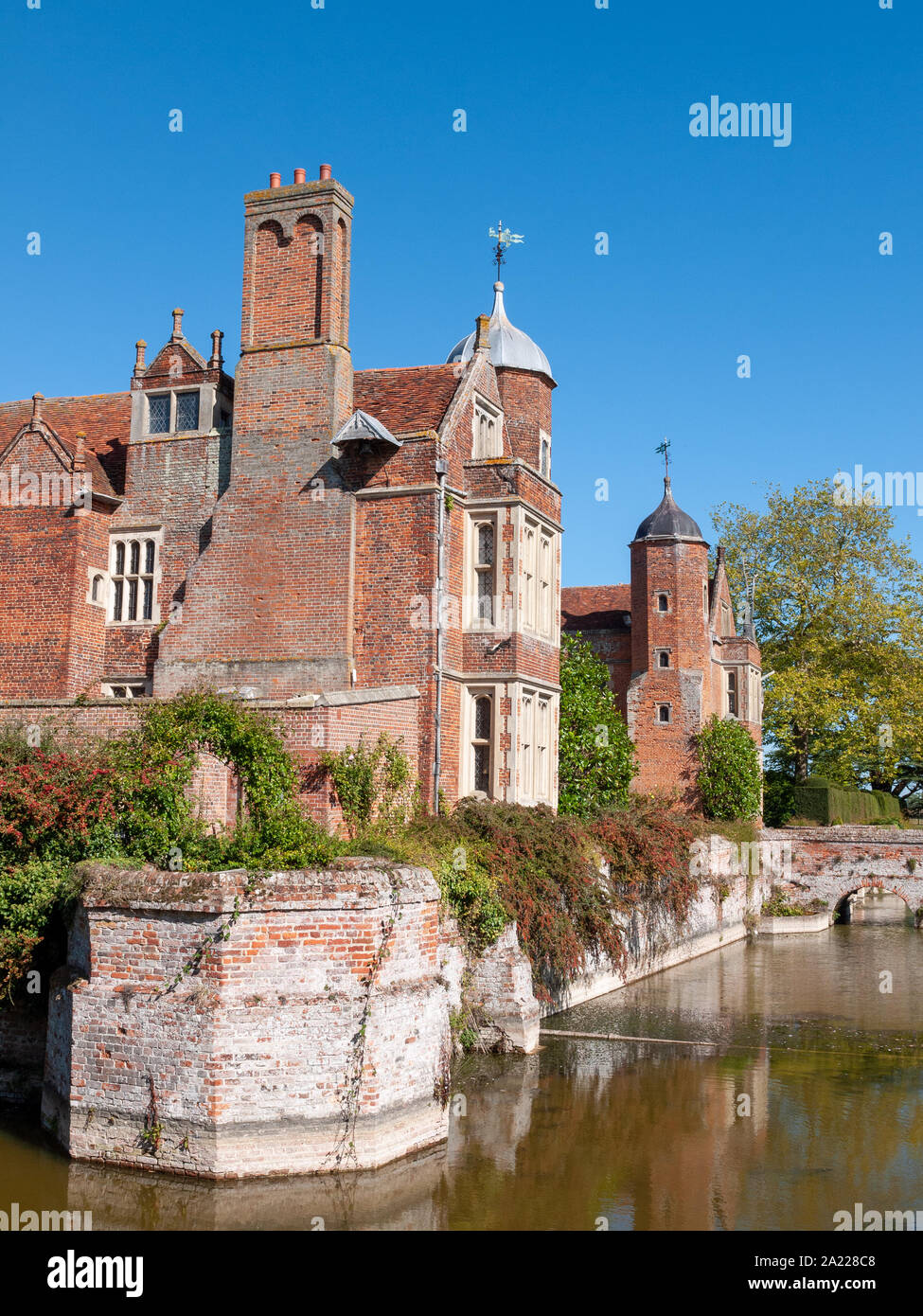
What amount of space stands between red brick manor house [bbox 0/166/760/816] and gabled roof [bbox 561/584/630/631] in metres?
21.2

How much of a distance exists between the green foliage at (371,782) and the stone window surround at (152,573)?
17.2ft

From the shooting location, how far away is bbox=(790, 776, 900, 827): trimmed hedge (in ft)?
128

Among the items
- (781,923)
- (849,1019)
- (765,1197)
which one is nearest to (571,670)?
(781,923)

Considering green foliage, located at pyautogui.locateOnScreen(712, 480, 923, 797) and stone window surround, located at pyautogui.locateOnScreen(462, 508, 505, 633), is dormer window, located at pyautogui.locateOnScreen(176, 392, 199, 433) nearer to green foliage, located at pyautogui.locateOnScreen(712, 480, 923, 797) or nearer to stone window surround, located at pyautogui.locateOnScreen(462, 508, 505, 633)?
stone window surround, located at pyautogui.locateOnScreen(462, 508, 505, 633)

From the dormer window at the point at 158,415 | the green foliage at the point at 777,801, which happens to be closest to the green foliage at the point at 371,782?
the dormer window at the point at 158,415

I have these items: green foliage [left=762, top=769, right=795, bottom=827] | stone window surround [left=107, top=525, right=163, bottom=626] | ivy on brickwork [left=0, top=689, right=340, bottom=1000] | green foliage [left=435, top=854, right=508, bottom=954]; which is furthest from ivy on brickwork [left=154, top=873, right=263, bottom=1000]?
green foliage [left=762, top=769, right=795, bottom=827]

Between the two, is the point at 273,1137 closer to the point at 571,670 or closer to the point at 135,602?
the point at 135,602

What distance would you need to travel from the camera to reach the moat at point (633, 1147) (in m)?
Answer: 9.55

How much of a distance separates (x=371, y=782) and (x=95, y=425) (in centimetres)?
1001

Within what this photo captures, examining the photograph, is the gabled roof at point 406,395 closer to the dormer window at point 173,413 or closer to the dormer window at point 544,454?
the dormer window at point 173,413

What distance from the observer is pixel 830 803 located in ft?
128

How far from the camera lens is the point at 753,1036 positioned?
17.3 meters

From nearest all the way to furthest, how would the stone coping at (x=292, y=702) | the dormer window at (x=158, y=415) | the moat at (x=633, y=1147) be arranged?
the moat at (x=633, y=1147) < the stone coping at (x=292, y=702) < the dormer window at (x=158, y=415)
